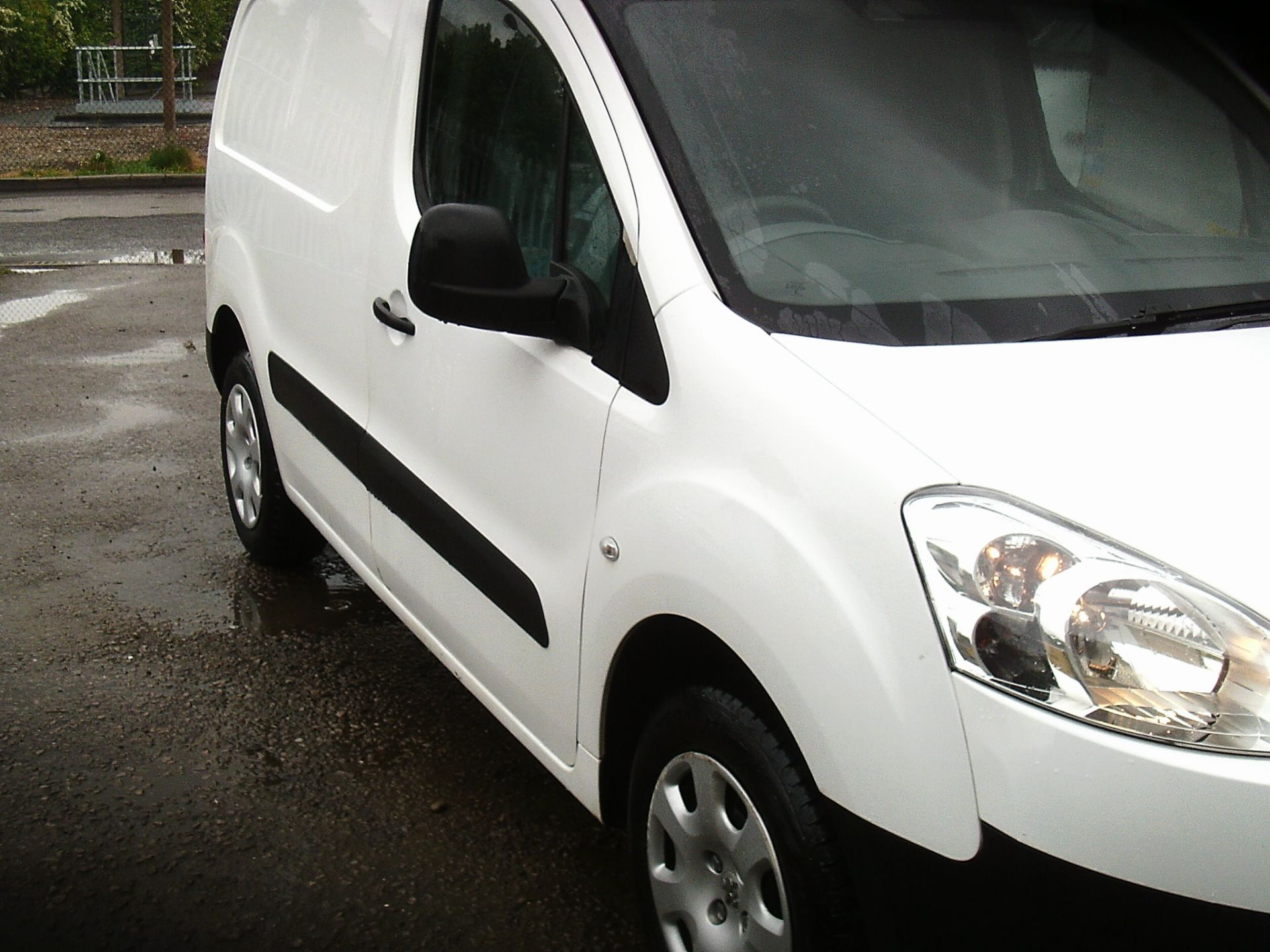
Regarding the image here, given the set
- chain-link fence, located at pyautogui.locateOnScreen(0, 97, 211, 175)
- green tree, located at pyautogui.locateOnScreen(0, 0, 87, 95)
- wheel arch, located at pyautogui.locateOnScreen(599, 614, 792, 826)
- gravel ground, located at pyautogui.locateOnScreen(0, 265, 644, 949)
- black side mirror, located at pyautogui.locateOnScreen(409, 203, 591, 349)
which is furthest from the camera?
green tree, located at pyautogui.locateOnScreen(0, 0, 87, 95)

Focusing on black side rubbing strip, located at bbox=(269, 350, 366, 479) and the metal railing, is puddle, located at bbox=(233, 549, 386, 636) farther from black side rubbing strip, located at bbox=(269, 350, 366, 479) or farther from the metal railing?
the metal railing

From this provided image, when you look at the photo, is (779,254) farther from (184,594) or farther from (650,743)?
(184,594)

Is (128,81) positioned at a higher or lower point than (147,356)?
lower

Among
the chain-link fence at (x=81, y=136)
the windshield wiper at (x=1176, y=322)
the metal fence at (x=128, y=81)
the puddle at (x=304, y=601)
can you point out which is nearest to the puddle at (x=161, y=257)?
the chain-link fence at (x=81, y=136)

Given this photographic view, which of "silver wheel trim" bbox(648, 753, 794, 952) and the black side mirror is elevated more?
the black side mirror

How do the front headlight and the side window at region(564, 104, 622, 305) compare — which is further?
the side window at region(564, 104, 622, 305)

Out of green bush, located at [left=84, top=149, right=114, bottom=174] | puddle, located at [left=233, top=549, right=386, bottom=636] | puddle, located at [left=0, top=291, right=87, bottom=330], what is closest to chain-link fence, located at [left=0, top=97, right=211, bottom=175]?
green bush, located at [left=84, top=149, right=114, bottom=174]

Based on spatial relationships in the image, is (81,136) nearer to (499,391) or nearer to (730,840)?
(499,391)

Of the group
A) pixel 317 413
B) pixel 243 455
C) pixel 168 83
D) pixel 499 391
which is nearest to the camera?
pixel 499 391

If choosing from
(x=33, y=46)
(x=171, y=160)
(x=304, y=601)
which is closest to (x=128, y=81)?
(x=33, y=46)

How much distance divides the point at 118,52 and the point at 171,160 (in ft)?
37.3

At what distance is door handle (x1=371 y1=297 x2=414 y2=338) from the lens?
116 inches

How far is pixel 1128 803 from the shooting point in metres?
1.62

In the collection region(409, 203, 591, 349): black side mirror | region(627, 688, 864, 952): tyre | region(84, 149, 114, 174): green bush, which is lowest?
region(84, 149, 114, 174): green bush
